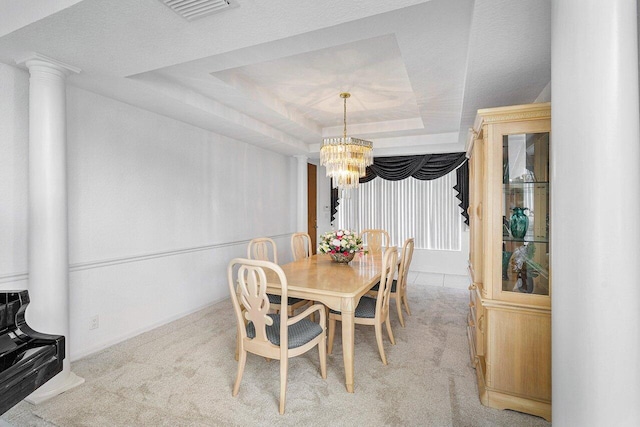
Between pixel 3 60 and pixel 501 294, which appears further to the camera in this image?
pixel 3 60

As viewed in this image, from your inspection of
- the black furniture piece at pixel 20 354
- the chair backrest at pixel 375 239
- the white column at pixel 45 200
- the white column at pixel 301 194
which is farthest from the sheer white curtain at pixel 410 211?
the black furniture piece at pixel 20 354

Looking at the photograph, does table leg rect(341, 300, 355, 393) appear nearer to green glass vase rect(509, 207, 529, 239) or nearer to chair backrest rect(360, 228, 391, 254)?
green glass vase rect(509, 207, 529, 239)

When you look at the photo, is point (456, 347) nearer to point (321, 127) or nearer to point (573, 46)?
point (573, 46)

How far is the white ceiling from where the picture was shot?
1667 mm

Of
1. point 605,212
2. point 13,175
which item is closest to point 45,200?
point 13,175

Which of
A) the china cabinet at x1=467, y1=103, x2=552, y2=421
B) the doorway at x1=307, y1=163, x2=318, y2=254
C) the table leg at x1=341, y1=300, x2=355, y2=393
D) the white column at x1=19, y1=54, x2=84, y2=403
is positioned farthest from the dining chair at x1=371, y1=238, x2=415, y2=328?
the doorway at x1=307, y1=163, x2=318, y2=254

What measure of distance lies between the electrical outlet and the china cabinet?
3.16 metres

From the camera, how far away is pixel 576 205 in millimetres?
908

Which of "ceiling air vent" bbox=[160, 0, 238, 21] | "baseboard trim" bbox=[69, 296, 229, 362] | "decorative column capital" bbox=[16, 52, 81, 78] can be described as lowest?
"baseboard trim" bbox=[69, 296, 229, 362]

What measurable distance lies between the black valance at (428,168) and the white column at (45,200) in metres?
4.42

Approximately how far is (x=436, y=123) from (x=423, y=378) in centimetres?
321

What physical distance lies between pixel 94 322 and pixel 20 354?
1.59 meters

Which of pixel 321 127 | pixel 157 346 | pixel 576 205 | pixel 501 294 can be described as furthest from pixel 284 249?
pixel 576 205

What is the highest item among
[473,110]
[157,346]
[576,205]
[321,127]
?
[321,127]
